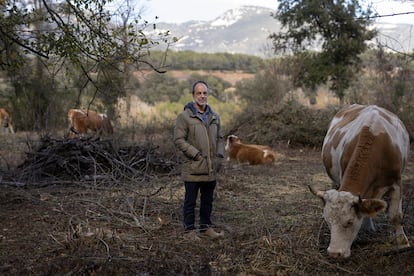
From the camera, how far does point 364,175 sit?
492 centimetres

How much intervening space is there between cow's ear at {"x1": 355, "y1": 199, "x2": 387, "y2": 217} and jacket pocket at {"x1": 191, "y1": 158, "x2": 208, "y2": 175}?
6.07ft

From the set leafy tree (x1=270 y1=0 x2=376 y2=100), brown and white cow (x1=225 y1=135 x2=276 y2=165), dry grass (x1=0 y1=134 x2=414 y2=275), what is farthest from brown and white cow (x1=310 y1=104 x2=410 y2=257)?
leafy tree (x1=270 y1=0 x2=376 y2=100)

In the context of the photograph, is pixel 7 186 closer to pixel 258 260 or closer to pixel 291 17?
pixel 258 260

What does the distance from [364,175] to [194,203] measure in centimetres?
205

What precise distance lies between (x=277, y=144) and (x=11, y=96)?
13.0 m

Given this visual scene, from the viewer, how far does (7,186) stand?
8.38m

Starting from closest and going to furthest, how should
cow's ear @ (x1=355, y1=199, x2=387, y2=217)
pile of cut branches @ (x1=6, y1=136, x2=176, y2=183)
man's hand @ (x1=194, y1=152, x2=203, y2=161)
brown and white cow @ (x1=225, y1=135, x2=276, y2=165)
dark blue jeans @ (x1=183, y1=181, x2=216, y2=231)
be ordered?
1. cow's ear @ (x1=355, y1=199, x2=387, y2=217)
2. man's hand @ (x1=194, y1=152, x2=203, y2=161)
3. dark blue jeans @ (x1=183, y1=181, x2=216, y2=231)
4. pile of cut branches @ (x1=6, y1=136, x2=176, y2=183)
5. brown and white cow @ (x1=225, y1=135, x2=276, y2=165)

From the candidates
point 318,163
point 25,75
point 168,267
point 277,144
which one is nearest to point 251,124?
point 277,144

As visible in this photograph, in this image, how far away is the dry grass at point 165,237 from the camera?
15.4 ft

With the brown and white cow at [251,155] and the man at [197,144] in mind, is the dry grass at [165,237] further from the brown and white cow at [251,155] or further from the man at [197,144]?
the brown and white cow at [251,155]

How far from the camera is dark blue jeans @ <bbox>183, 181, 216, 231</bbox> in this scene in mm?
5828

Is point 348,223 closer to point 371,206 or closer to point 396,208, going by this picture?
point 371,206

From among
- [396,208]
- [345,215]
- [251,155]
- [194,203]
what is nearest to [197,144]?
[194,203]

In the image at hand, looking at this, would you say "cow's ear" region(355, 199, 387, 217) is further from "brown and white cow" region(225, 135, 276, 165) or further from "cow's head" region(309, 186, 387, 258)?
"brown and white cow" region(225, 135, 276, 165)
